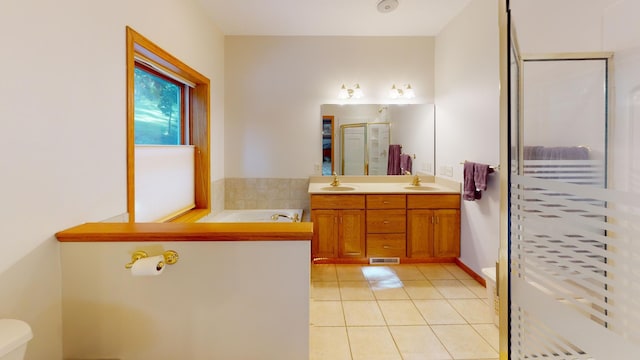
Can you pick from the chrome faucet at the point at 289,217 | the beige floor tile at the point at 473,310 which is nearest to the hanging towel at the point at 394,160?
the chrome faucet at the point at 289,217

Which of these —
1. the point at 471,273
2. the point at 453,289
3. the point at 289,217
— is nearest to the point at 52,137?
the point at 289,217

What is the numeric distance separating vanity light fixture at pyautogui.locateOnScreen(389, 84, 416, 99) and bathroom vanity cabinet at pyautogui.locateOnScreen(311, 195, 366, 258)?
1355mm

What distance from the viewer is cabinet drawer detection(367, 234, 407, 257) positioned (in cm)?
353

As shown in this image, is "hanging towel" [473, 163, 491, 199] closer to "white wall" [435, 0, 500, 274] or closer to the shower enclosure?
"white wall" [435, 0, 500, 274]

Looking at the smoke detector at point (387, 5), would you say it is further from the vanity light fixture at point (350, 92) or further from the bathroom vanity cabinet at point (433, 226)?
the bathroom vanity cabinet at point (433, 226)

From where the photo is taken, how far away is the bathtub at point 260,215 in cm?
356

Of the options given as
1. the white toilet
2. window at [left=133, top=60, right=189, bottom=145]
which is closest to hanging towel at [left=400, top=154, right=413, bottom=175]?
window at [left=133, top=60, right=189, bottom=145]

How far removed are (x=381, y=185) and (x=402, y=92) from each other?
3.75 ft

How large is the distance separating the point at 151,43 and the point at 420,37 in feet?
9.78

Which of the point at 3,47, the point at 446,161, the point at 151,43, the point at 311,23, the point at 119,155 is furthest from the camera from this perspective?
the point at 446,161

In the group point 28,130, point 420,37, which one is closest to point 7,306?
point 28,130

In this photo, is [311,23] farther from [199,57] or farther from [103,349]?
[103,349]

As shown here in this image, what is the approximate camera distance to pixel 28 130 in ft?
4.09

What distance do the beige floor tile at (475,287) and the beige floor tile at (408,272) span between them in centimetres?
38
